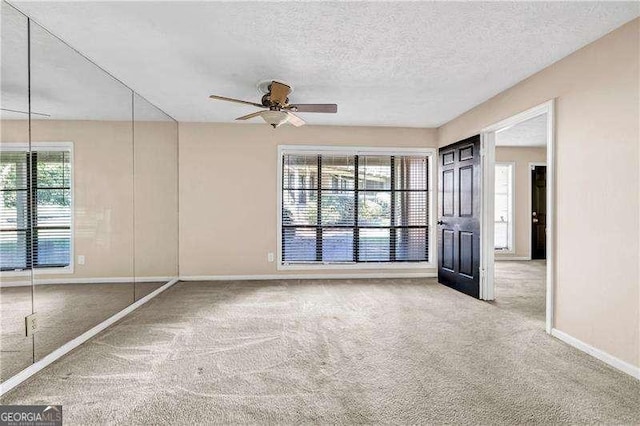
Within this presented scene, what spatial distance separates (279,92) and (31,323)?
268cm

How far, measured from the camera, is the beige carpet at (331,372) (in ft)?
6.00

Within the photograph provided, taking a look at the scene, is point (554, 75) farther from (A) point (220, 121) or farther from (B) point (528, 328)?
(A) point (220, 121)

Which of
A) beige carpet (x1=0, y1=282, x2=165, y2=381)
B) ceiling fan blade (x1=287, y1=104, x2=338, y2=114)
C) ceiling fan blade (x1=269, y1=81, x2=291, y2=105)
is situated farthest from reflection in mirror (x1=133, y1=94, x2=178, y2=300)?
ceiling fan blade (x1=287, y1=104, x2=338, y2=114)

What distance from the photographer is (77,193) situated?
2801 mm

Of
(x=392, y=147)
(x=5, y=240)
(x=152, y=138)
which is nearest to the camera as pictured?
(x=5, y=240)

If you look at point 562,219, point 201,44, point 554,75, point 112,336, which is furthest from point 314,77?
point 112,336

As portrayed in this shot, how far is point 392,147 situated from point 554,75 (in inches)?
102

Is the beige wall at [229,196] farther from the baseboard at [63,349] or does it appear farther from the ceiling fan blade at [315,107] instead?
the ceiling fan blade at [315,107]

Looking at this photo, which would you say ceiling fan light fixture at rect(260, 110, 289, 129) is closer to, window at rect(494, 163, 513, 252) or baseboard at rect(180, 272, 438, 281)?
baseboard at rect(180, 272, 438, 281)

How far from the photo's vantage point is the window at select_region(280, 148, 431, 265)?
17.3 ft

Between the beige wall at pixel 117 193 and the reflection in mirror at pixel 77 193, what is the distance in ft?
0.03

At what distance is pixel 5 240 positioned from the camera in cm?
211

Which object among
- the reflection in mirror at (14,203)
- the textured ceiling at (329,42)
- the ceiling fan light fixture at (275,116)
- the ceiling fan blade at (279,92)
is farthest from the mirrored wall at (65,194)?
the ceiling fan blade at (279,92)

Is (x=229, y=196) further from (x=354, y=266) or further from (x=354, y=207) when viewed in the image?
(x=354, y=266)
